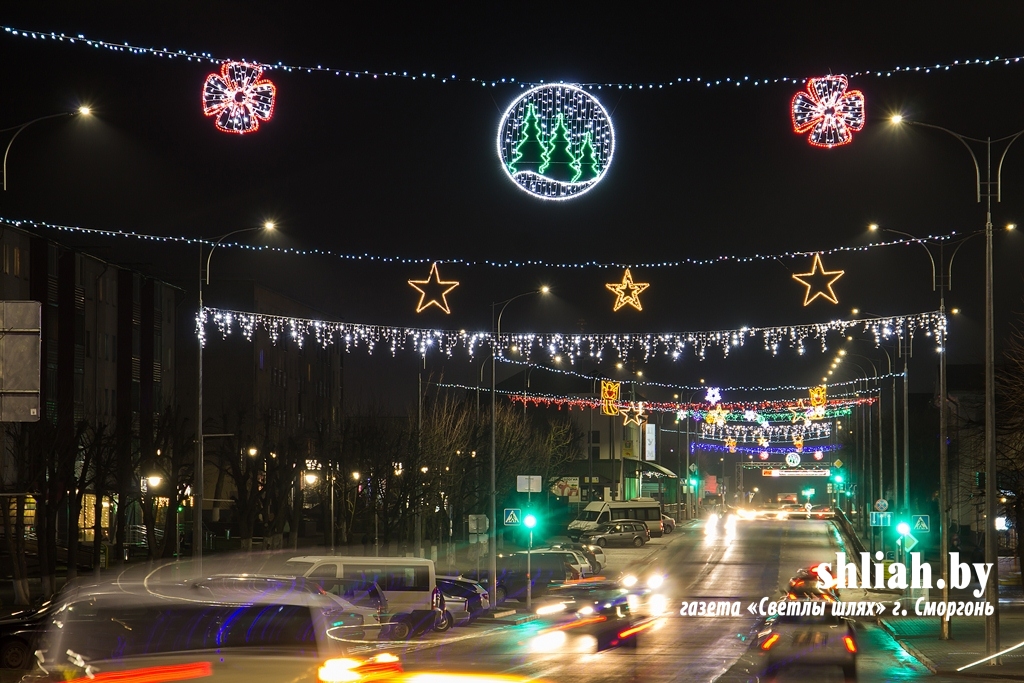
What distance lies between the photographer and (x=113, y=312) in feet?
189

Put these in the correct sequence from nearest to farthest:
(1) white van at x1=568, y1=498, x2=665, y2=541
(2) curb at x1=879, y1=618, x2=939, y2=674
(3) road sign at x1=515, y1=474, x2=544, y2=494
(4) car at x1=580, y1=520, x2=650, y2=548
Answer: (2) curb at x1=879, y1=618, x2=939, y2=674
(3) road sign at x1=515, y1=474, x2=544, y2=494
(4) car at x1=580, y1=520, x2=650, y2=548
(1) white van at x1=568, y1=498, x2=665, y2=541

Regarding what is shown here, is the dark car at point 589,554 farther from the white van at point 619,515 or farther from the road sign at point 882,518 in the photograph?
the white van at point 619,515

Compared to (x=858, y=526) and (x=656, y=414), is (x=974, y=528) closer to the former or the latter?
(x=858, y=526)

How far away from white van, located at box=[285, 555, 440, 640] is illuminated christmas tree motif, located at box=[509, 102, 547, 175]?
1209 centimetres

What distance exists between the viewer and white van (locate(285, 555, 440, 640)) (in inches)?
1082

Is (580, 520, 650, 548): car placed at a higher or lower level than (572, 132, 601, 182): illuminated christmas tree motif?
lower

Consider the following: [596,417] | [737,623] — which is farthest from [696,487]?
[737,623]

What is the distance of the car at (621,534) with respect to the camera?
6425 cm

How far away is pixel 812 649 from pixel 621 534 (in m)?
46.1

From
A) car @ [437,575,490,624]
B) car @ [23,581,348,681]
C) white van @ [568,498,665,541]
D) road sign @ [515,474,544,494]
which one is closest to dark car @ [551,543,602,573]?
road sign @ [515,474,544,494]

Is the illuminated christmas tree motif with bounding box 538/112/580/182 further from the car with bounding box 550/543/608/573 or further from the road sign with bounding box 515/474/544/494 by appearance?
the car with bounding box 550/543/608/573

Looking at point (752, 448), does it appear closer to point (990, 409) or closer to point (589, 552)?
point (589, 552)

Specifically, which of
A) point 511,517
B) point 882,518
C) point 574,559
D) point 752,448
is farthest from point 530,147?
point 752,448

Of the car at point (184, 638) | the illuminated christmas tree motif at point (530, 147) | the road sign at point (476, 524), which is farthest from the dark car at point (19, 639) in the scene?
the road sign at point (476, 524)
